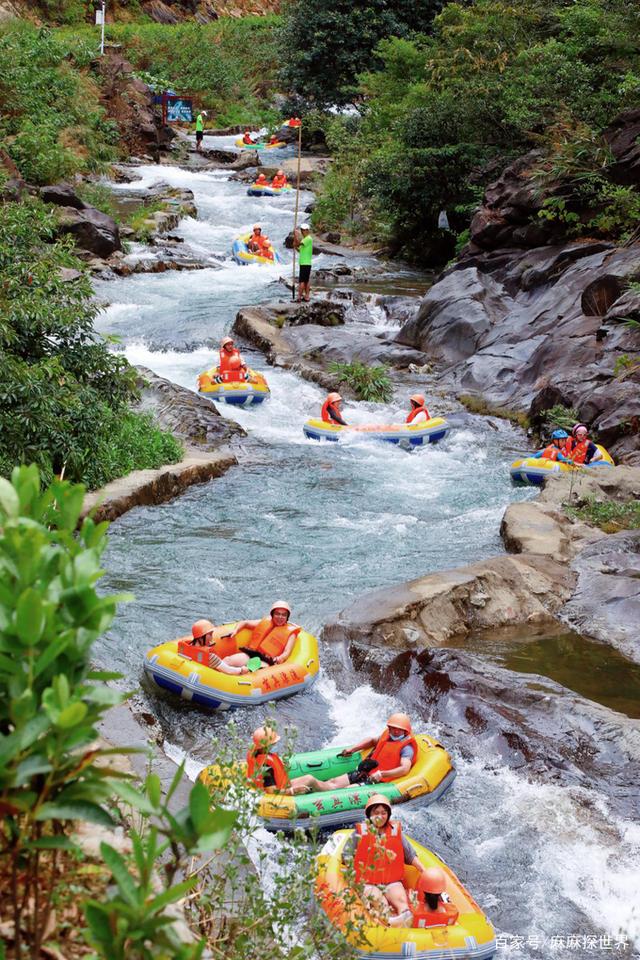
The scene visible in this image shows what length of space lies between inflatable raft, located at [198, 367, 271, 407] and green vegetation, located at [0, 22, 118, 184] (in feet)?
32.5

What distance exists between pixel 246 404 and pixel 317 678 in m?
8.31

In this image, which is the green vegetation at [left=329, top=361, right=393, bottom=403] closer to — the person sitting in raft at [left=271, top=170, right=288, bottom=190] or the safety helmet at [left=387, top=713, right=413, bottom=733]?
the safety helmet at [left=387, top=713, right=413, bottom=733]

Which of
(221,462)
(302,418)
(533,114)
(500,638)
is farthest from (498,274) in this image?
(500,638)

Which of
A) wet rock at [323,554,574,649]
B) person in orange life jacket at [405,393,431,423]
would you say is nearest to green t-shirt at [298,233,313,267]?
person in orange life jacket at [405,393,431,423]

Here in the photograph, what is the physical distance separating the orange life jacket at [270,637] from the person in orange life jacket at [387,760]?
1443 mm

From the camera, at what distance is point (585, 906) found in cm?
588

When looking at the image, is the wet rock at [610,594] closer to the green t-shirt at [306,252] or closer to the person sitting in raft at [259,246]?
the green t-shirt at [306,252]

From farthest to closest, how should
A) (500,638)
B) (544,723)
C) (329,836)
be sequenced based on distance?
(500,638), (544,723), (329,836)

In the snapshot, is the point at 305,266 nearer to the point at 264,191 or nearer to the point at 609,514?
the point at 609,514

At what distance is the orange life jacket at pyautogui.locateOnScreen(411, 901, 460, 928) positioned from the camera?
5387 mm

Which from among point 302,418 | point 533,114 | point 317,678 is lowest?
point 302,418

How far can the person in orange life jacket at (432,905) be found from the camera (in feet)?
17.7

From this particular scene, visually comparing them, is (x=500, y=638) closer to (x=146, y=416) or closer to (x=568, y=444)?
(x=568, y=444)

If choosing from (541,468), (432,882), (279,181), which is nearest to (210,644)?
(432,882)
